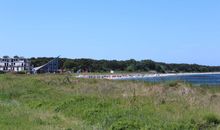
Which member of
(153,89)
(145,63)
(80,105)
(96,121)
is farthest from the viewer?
(145,63)

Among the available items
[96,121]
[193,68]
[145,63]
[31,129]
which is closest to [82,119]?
[96,121]

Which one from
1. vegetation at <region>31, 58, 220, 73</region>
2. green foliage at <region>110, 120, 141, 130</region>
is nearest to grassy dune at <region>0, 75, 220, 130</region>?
green foliage at <region>110, 120, 141, 130</region>

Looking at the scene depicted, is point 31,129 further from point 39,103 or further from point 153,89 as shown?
point 153,89

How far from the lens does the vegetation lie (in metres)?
134

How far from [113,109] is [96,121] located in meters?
1.92

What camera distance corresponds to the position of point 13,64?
128m

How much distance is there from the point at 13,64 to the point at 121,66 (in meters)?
43.9

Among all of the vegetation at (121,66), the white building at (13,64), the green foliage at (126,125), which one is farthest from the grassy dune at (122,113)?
the vegetation at (121,66)

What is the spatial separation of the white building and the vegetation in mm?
13307

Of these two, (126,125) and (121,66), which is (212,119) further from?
(121,66)

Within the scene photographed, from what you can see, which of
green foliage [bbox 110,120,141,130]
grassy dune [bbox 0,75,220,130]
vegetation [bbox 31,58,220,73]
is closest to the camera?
green foliage [bbox 110,120,141,130]

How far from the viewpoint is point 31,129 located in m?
16.2

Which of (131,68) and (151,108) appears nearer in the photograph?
(151,108)

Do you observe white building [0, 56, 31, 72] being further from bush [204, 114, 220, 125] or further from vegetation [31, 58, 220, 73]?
bush [204, 114, 220, 125]
